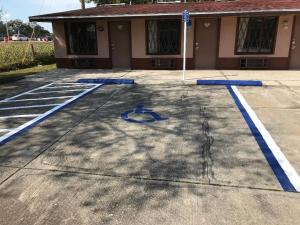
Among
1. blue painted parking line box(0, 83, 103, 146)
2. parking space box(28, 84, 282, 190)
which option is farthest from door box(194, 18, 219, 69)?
parking space box(28, 84, 282, 190)

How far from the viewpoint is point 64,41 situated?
51.0ft

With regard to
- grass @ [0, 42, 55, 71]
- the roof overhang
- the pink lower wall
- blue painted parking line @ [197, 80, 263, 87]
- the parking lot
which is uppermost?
the roof overhang

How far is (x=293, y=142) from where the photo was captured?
5395 mm

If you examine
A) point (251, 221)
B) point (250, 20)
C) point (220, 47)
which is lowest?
point (251, 221)

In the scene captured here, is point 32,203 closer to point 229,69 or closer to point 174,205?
point 174,205

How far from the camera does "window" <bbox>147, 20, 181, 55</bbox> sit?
14.3 m

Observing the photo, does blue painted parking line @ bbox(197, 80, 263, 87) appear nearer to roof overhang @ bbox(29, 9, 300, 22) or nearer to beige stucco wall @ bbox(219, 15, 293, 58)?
roof overhang @ bbox(29, 9, 300, 22)

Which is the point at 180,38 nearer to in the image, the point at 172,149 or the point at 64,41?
the point at 64,41

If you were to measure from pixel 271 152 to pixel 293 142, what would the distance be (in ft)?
2.43

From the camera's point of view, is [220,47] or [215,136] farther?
[220,47]

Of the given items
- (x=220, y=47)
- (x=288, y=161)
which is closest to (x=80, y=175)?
(x=288, y=161)

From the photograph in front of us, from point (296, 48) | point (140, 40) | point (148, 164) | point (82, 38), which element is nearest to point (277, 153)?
point (148, 164)

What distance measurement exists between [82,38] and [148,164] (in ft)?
Result: 40.7

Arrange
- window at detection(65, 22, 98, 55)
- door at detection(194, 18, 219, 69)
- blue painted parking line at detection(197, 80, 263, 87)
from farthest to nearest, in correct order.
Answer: window at detection(65, 22, 98, 55) → door at detection(194, 18, 219, 69) → blue painted parking line at detection(197, 80, 263, 87)
